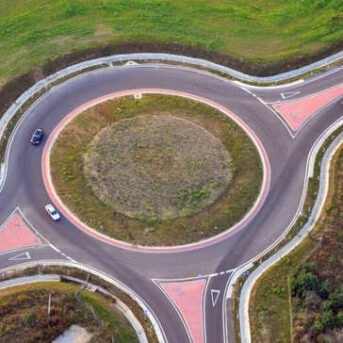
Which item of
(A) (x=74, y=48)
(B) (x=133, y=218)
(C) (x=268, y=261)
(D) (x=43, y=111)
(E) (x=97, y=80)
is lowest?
(C) (x=268, y=261)

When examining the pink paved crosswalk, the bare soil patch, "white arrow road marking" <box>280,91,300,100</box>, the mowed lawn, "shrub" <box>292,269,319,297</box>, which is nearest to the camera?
"shrub" <box>292,269,319,297</box>

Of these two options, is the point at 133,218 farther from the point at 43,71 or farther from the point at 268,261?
the point at 43,71

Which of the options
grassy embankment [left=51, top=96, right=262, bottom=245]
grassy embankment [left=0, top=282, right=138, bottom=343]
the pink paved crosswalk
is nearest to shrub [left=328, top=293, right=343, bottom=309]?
grassy embankment [left=51, top=96, right=262, bottom=245]

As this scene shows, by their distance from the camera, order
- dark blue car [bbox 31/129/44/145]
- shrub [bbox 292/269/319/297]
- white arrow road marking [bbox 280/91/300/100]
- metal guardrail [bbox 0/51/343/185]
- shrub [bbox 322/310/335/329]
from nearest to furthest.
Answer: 1. shrub [bbox 322/310/335/329]
2. shrub [bbox 292/269/319/297]
3. dark blue car [bbox 31/129/44/145]
4. white arrow road marking [bbox 280/91/300/100]
5. metal guardrail [bbox 0/51/343/185]

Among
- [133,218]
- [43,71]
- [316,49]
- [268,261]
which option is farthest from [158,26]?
[268,261]

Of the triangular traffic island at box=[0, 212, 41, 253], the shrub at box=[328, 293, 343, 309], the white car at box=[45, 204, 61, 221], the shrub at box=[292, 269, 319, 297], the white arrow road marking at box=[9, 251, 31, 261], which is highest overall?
the white car at box=[45, 204, 61, 221]

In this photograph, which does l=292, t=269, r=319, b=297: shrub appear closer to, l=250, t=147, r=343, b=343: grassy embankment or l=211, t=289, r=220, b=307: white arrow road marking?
l=250, t=147, r=343, b=343: grassy embankment

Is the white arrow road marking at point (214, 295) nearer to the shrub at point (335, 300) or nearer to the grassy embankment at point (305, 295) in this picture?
the grassy embankment at point (305, 295)
